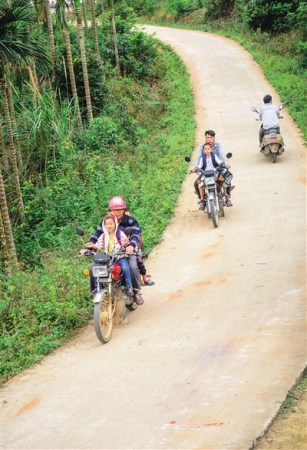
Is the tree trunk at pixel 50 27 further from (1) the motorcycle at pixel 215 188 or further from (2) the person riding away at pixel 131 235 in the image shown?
(2) the person riding away at pixel 131 235

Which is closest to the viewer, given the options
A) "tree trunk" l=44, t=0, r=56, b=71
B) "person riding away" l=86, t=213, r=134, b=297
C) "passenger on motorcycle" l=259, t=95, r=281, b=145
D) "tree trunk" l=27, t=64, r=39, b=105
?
"person riding away" l=86, t=213, r=134, b=297

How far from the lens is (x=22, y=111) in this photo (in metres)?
20.3

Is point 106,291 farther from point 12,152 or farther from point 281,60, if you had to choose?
point 281,60

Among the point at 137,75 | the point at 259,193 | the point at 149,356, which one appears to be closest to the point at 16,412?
the point at 149,356

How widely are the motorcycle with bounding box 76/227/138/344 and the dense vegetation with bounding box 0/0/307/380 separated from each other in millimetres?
671

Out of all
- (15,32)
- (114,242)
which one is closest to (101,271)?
(114,242)

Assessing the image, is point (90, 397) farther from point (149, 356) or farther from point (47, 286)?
point (47, 286)

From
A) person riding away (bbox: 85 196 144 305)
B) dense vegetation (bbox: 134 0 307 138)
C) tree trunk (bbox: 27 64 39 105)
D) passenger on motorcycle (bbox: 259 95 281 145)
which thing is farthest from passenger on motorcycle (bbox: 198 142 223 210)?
tree trunk (bbox: 27 64 39 105)

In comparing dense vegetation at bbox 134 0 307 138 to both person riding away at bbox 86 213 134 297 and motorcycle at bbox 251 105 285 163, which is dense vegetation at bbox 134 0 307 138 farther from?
person riding away at bbox 86 213 134 297

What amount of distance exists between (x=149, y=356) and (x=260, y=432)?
229 centimetres

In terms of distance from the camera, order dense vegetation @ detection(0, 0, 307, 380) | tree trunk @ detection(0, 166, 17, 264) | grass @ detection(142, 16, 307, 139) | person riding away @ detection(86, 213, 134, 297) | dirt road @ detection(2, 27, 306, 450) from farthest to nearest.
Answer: grass @ detection(142, 16, 307, 139)
tree trunk @ detection(0, 166, 17, 264)
dense vegetation @ detection(0, 0, 307, 380)
person riding away @ detection(86, 213, 134, 297)
dirt road @ detection(2, 27, 306, 450)

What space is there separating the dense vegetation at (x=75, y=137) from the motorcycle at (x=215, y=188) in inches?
45.8

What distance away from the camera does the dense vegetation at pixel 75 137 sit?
10047 millimetres

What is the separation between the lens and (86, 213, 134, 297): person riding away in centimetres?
912
